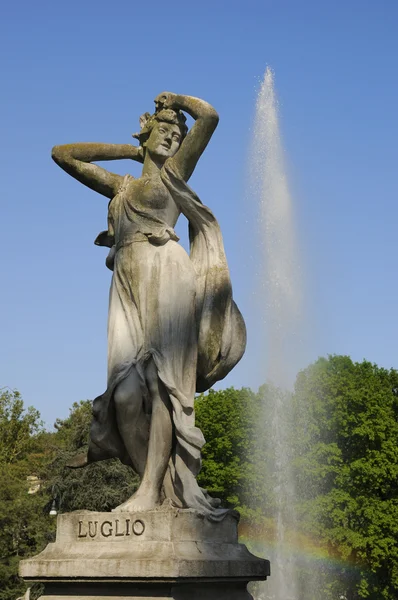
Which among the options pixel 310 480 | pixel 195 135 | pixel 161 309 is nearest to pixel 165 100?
pixel 195 135

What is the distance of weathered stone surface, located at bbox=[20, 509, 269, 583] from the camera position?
640cm

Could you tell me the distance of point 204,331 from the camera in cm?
790

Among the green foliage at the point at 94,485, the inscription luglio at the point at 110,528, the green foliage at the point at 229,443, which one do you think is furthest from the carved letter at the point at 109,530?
the green foliage at the point at 229,443

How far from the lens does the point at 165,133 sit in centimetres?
834

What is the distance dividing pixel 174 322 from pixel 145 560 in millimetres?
2082

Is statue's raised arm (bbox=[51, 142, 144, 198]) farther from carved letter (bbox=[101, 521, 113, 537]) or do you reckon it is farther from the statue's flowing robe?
carved letter (bbox=[101, 521, 113, 537])

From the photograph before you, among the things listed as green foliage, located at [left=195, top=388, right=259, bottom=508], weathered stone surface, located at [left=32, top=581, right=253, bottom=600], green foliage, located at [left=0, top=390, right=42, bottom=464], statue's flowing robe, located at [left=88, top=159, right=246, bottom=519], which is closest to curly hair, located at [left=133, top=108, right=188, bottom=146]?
statue's flowing robe, located at [left=88, top=159, right=246, bottom=519]

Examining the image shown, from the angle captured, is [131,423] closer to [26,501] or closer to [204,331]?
[204,331]

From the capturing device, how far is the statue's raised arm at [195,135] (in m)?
8.09

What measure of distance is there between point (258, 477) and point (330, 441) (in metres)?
3.42

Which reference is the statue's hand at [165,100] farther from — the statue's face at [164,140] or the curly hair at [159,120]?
the statue's face at [164,140]

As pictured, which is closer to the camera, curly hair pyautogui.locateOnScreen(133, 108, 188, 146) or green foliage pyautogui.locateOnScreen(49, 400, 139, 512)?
curly hair pyautogui.locateOnScreen(133, 108, 188, 146)

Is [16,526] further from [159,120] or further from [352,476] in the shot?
[159,120]

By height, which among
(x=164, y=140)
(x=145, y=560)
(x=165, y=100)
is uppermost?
(x=165, y=100)
